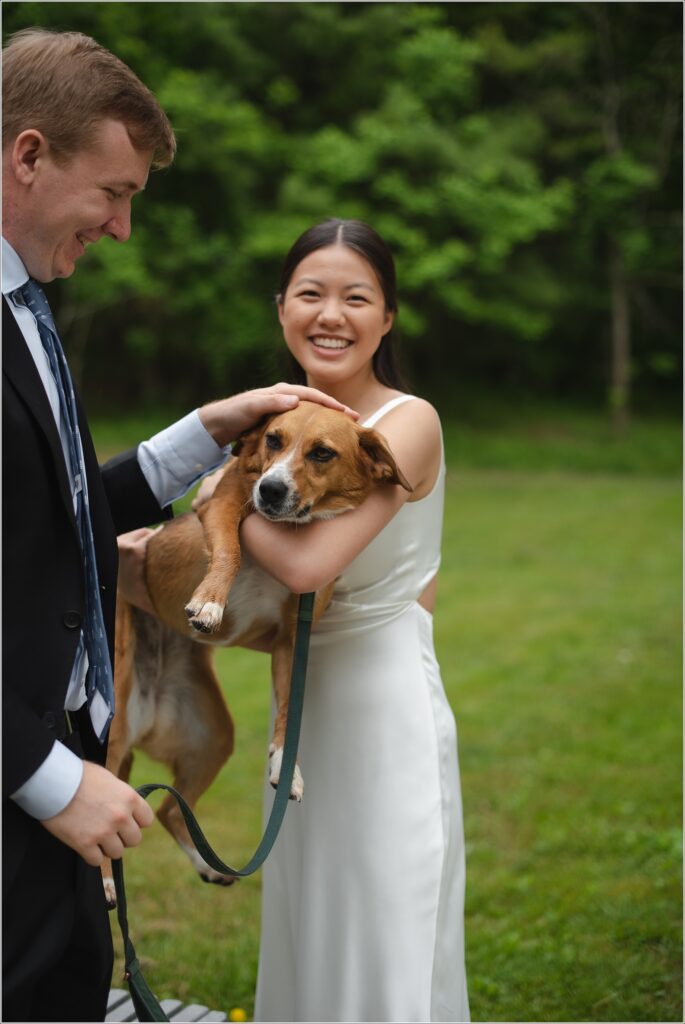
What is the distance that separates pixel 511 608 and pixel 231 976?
20.9ft

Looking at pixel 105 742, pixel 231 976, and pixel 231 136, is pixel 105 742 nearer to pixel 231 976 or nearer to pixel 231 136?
pixel 231 976

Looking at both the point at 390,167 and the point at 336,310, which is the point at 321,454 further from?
the point at 390,167

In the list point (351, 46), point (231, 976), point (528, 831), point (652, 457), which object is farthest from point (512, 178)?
point (231, 976)

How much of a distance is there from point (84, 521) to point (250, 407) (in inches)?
26.5

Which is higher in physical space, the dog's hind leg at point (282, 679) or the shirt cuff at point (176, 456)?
the shirt cuff at point (176, 456)

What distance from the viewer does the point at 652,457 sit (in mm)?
19562

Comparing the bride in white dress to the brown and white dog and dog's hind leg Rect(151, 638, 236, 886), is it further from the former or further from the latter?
dog's hind leg Rect(151, 638, 236, 886)

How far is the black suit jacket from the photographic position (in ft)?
5.72

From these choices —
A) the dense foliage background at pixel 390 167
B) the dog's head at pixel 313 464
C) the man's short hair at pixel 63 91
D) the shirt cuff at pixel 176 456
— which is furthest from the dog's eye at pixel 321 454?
the dense foliage background at pixel 390 167

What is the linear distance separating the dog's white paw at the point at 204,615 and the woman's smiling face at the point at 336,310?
83 cm

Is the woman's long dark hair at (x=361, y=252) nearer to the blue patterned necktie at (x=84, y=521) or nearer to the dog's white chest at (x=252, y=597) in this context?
the dog's white chest at (x=252, y=597)

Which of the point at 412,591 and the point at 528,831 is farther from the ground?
the point at 412,591

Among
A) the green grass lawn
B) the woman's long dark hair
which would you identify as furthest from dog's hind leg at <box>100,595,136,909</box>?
the green grass lawn

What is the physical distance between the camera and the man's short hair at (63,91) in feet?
5.97
